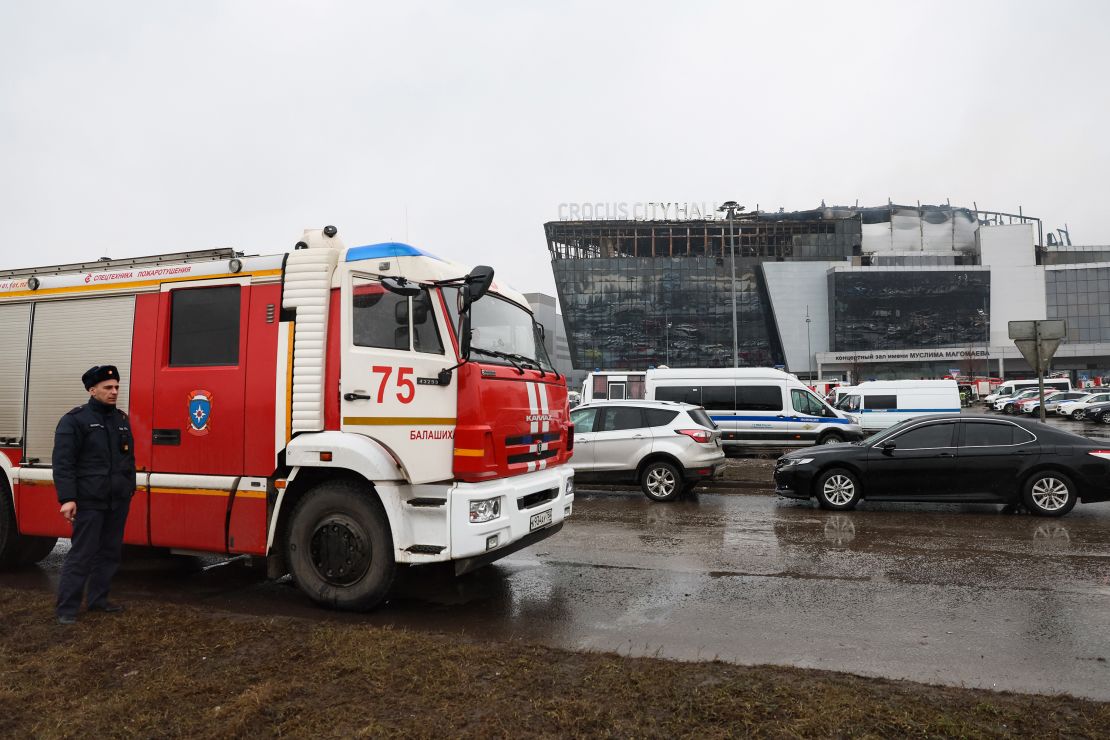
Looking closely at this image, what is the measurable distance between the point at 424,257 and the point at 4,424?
4.41m

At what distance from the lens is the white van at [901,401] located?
24375mm

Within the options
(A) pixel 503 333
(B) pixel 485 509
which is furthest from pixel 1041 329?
(B) pixel 485 509

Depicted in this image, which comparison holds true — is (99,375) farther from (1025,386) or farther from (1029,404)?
(1025,386)

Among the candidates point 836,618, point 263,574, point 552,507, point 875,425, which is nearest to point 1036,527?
point 836,618

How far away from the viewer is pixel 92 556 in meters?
5.34

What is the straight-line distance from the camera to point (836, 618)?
5.43 m

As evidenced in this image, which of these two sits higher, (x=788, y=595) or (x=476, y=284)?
(x=476, y=284)

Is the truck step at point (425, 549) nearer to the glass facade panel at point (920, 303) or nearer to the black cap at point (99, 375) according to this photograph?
the black cap at point (99, 375)

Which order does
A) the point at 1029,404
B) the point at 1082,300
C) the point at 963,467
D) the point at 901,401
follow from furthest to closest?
the point at 1082,300, the point at 1029,404, the point at 901,401, the point at 963,467

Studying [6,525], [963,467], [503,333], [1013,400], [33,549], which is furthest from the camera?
[1013,400]

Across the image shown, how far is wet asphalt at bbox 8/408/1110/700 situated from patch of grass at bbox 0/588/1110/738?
604mm

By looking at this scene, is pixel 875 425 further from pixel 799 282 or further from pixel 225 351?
pixel 799 282

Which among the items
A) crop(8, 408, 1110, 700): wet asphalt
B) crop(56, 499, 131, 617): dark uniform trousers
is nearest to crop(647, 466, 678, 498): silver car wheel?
crop(8, 408, 1110, 700): wet asphalt

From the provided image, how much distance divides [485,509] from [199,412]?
2507 millimetres
